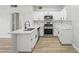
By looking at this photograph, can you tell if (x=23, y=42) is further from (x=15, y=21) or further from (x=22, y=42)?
(x=15, y=21)

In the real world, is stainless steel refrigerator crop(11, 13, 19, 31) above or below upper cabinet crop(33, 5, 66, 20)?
below

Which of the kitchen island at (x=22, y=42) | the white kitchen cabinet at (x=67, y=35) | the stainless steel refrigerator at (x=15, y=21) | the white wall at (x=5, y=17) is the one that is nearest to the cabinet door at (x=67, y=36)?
the white kitchen cabinet at (x=67, y=35)

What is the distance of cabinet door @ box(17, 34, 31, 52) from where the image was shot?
413 cm

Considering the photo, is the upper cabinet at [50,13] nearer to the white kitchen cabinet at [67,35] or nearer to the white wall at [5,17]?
the white wall at [5,17]

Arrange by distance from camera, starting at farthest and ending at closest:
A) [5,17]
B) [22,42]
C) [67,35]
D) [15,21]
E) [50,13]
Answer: [50,13] → [15,21] → [5,17] → [67,35] → [22,42]

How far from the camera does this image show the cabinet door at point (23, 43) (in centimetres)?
413

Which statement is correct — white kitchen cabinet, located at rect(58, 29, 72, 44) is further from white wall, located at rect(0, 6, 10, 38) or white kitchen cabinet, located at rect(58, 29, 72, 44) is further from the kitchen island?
white wall, located at rect(0, 6, 10, 38)

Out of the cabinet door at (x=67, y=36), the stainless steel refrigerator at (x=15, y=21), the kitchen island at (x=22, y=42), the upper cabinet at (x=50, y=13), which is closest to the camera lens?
the kitchen island at (x=22, y=42)

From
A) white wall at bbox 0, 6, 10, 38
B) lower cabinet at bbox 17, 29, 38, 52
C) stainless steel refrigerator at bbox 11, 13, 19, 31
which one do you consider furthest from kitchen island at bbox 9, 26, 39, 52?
stainless steel refrigerator at bbox 11, 13, 19, 31

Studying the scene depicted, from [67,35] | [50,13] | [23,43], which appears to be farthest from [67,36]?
[50,13]

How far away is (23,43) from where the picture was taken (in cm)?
415

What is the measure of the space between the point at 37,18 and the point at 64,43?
4.15 meters
